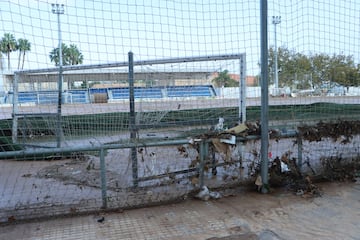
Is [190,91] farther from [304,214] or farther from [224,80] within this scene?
[304,214]

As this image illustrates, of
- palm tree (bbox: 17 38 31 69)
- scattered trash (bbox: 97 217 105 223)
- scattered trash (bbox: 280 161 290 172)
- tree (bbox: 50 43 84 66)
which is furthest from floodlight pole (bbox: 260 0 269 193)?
palm tree (bbox: 17 38 31 69)

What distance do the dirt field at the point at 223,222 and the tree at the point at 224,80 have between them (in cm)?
212

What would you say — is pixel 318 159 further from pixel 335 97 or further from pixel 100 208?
pixel 100 208

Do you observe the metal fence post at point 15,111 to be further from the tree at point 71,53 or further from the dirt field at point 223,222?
the dirt field at point 223,222

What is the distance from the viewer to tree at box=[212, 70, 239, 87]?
18.0 feet

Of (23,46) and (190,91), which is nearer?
(23,46)

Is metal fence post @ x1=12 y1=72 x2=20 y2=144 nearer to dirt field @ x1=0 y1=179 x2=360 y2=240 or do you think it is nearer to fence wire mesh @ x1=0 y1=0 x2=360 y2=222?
fence wire mesh @ x1=0 y1=0 x2=360 y2=222

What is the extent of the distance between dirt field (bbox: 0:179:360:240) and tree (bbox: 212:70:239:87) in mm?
2119

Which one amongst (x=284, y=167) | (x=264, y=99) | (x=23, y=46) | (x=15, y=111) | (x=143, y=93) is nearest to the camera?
(x=23, y=46)

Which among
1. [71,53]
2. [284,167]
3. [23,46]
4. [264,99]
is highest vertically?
[71,53]

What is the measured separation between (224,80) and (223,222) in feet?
8.90

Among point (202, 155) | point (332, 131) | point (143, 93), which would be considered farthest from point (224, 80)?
point (332, 131)

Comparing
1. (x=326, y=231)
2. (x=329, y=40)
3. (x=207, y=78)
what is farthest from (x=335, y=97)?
(x=326, y=231)

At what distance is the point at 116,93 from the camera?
566 centimetres
